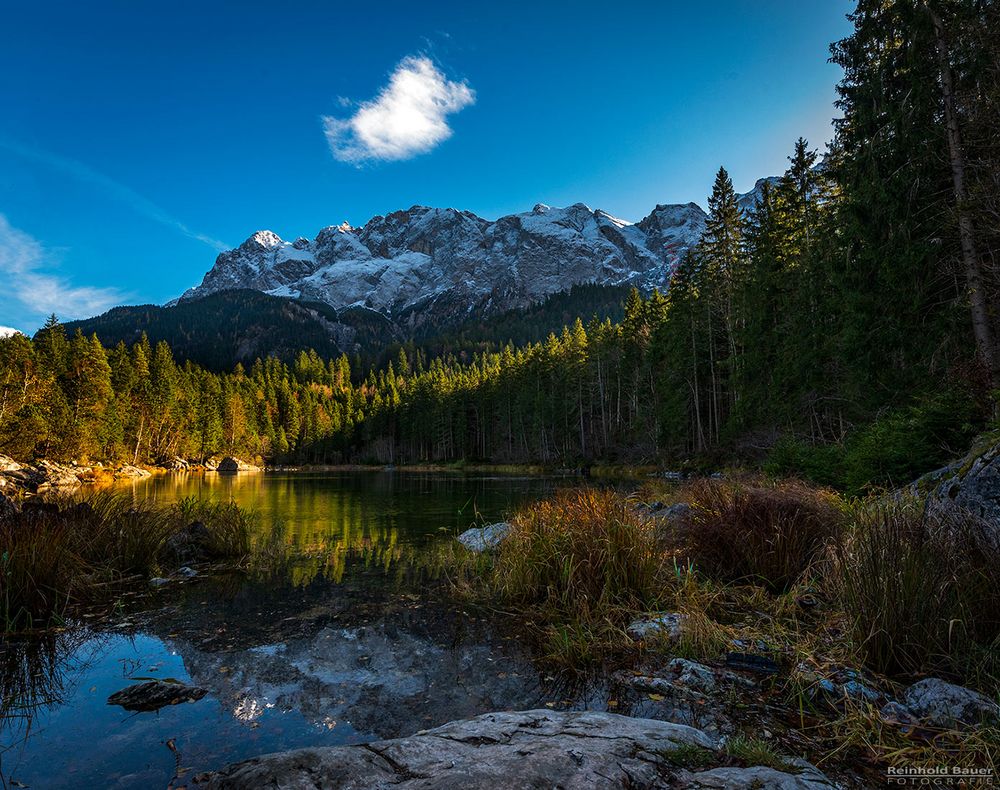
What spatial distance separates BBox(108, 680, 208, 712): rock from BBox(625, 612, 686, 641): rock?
4394mm

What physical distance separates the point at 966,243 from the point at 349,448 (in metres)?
100

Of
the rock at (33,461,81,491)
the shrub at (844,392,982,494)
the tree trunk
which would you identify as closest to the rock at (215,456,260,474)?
the rock at (33,461,81,491)

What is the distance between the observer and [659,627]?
17.1ft

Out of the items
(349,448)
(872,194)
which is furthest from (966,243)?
(349,448)

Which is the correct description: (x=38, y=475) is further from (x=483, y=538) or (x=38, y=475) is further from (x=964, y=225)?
(x=964, y=225)

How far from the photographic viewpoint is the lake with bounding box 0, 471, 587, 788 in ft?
11.6

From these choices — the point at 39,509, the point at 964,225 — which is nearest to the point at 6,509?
the point at 39,509

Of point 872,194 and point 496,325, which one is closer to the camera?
point 872,194

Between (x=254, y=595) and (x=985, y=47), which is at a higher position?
(x=985, y=47)

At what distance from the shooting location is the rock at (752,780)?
215 centimetres

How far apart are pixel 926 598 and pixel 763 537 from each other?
9.62 feet

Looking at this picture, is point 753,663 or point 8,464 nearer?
point 753,663

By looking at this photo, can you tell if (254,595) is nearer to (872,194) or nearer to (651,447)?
(872,194)

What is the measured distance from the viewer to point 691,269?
3700cm
